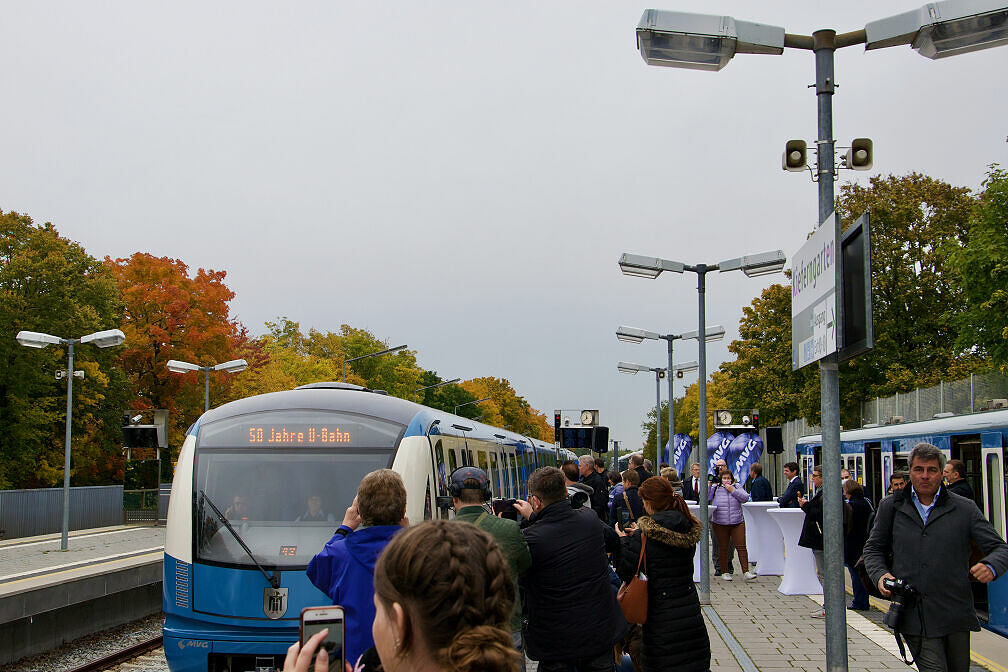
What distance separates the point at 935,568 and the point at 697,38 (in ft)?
12.7

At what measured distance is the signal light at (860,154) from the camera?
26.0 feet

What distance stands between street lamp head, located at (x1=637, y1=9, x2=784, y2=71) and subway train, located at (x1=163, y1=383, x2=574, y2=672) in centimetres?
436

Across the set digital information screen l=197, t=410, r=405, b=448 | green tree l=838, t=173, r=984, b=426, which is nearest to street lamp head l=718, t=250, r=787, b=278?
digital information screen l=197, t=410, r=405, b=448

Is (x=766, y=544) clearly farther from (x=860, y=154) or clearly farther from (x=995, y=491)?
(x=860, y=154)

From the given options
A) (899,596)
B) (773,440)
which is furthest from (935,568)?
(773,440)

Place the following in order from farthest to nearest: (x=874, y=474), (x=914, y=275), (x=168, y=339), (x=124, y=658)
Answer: (x=168, y=339), (x=914, y=275), (x=874, y=474), (x=124, y=658)

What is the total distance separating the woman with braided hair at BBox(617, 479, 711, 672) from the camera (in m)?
6.42

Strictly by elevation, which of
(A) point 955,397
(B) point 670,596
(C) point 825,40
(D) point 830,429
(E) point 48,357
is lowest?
(B) point 670,596

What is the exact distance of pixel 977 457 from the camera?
1375 cm

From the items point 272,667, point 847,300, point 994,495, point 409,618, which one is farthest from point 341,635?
point 994,495

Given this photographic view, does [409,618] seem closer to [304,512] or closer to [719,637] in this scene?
[304,512]

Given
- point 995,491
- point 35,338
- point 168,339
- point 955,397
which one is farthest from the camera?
point 168,339

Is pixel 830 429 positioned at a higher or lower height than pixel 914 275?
lower

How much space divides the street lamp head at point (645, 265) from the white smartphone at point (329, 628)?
1626 cm
